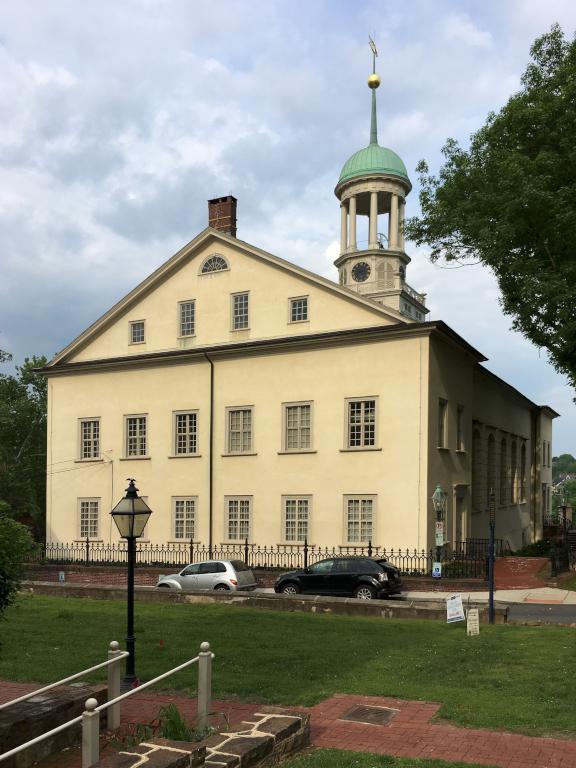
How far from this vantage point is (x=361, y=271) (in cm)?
5072

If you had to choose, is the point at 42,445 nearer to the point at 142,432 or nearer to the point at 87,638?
the point at 142,432

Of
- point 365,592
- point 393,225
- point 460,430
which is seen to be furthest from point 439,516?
point 393,225

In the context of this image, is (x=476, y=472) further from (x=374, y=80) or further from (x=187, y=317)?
(x=374, y=80)

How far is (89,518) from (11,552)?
99.3 feet

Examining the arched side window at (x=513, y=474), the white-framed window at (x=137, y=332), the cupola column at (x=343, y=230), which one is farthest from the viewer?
the cupola column at (x=343, y=230)

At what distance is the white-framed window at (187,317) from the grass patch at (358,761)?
28.4 metres

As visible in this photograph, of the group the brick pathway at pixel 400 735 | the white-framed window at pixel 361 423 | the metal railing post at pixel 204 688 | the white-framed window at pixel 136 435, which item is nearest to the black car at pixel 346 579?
the white-framed window at pixel 361 423

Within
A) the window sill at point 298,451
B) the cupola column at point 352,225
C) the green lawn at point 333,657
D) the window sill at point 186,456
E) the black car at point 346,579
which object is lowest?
the black car at point 346,579

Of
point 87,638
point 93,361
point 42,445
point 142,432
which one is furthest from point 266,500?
point 42,445

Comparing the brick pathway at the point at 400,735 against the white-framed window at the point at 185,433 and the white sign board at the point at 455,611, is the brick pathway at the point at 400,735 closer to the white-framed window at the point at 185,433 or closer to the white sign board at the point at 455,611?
the white sign board at the point at 455,611

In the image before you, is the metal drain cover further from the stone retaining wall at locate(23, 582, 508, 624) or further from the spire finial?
the spire finial

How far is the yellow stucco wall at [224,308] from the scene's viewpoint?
105ft

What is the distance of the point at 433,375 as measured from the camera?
30.1m

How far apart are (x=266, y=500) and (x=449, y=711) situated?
2302cm
